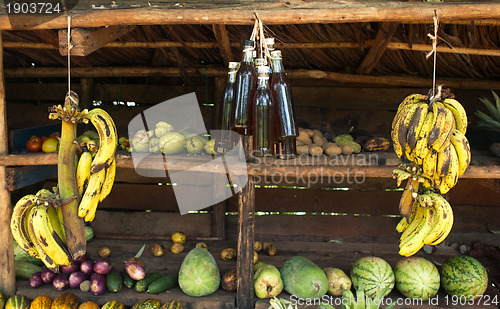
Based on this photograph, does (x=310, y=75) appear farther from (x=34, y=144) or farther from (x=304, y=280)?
(x=34, y=144)

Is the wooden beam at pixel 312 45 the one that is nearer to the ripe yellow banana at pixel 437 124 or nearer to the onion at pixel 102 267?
the ripe yellow banana at pixel 437 124

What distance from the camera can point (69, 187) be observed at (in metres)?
2.59

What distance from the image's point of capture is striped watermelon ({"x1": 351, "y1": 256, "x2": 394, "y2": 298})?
3.45 m

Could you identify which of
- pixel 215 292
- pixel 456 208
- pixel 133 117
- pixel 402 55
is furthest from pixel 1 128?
pixel 456 208

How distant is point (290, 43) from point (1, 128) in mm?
2675

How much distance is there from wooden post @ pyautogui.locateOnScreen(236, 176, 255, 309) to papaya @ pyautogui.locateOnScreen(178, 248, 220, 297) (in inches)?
10.4

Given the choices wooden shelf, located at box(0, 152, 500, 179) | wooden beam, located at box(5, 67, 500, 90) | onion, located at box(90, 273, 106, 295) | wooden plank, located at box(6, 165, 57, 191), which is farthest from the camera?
wooden beam, located at box(5, 67, 500, 90)

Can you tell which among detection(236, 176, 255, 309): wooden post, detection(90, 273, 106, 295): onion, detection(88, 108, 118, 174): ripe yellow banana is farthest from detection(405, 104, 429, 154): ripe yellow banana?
detection(90, 273, 106, 295): onion

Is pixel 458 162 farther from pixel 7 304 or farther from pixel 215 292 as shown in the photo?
pixel 7 304

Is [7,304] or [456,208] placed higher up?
[456,208]

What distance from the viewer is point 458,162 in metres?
2.64

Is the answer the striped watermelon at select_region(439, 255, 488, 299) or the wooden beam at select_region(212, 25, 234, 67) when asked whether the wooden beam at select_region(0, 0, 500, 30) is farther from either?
the striped watermelon at select_region(439, 255, 488, 299)

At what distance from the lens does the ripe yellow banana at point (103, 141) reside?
8.63ft

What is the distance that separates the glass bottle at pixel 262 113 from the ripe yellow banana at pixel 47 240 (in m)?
1.45
